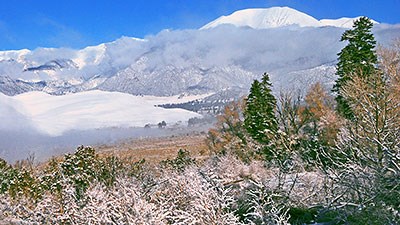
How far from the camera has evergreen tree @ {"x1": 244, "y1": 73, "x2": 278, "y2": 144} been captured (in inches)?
1598

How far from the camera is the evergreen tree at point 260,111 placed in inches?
1598

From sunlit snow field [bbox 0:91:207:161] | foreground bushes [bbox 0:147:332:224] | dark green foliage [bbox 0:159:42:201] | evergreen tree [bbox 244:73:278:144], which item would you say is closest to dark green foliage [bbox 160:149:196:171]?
evergreen tree [bbox 244:73:278:144]

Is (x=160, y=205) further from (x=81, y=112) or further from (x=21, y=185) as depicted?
(x=81, y=112)

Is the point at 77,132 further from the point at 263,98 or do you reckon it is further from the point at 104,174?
the point at 104,174

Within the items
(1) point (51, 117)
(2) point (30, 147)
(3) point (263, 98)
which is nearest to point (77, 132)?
(1) point (51, 117)

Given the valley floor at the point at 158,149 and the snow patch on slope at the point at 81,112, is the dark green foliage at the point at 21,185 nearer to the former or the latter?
the valley floor at the point at 158,149

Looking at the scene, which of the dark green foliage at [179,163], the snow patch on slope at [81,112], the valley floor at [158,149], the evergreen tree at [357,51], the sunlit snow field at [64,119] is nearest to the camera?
the dark green foliage at [179,163]

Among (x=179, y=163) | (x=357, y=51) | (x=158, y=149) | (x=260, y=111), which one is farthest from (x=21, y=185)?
(x=158, y=149)

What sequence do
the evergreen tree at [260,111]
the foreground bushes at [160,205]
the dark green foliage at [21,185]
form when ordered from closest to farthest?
1. the foreground bushes at [160,205]
2. the dark green foliage at [21,185]
3. the evergreen tree at [260,111]

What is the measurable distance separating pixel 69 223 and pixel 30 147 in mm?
81466

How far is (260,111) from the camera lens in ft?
135

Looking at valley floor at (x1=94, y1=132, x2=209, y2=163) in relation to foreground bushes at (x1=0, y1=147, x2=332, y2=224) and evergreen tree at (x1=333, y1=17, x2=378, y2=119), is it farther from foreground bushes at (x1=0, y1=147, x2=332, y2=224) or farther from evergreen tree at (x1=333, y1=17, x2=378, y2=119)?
foreground bushes at (x1=0, y1=147, x2=332, y2=224)

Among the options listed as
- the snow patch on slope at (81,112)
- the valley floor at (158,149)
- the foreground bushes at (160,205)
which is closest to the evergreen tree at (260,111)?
the valley floor at (158,149)

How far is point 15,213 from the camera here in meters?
12.7
